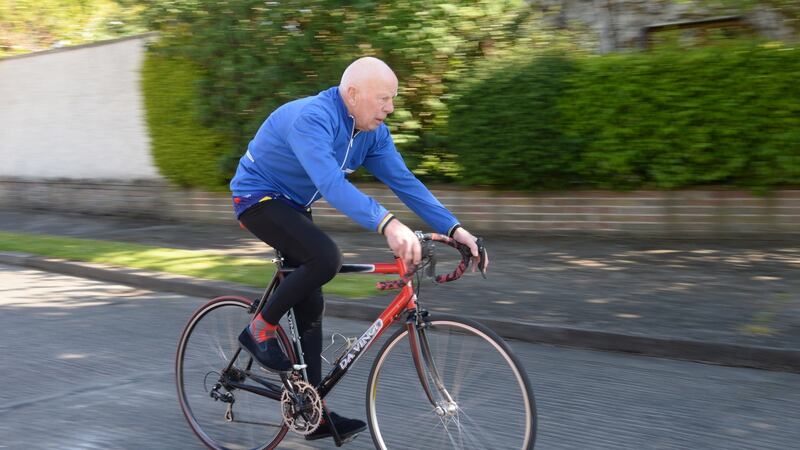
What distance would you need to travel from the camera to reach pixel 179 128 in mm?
14328

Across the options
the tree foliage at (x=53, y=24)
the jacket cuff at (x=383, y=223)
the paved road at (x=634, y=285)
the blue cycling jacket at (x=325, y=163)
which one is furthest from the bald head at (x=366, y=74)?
the tree foliage at (x=53, y=24)

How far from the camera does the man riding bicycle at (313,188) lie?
3.74 m

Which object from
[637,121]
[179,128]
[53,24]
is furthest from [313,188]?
[53,24]

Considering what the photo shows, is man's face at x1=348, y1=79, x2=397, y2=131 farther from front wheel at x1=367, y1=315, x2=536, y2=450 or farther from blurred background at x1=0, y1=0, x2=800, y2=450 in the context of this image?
blurred background at x1=0, y1=0, x2=800, y2=450

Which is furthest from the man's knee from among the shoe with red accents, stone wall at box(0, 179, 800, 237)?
stone wall at box(0, 179, 800, 237)

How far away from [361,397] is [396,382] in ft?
4.64

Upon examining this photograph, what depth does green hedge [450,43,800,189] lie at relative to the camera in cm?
977

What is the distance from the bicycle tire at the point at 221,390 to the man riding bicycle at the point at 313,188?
0.86 ft

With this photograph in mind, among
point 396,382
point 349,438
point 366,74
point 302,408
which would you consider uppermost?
point 366,74

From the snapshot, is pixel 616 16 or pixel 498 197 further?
pixel 616 16

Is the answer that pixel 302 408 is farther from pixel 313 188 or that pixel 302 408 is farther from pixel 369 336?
pixel 313 188

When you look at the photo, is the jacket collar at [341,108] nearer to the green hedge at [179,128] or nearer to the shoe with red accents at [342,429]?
the shoe with red accents at [342,429]

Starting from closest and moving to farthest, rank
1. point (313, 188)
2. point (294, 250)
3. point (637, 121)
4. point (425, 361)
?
point (425, 361) → point (294, 250) → point (313, 188) → point (637, 121)

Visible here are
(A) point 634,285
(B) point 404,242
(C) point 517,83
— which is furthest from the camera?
(C) point 517,83
